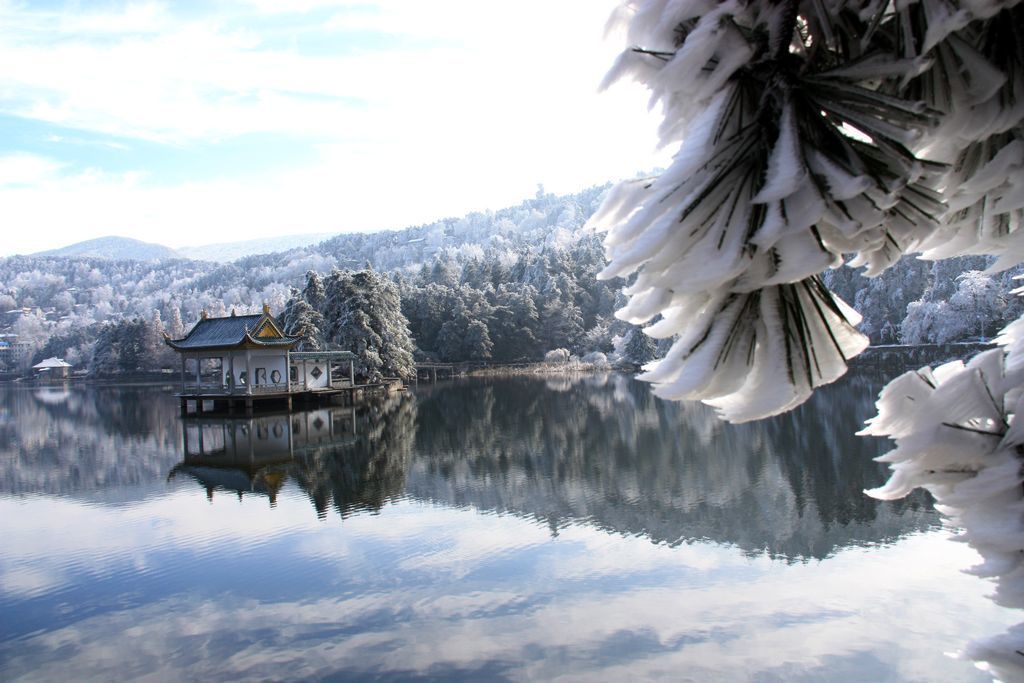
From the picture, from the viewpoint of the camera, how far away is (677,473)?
37.1ft

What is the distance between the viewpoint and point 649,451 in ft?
43.5

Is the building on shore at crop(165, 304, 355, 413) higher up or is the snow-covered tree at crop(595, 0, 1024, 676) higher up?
the snow-covered tree at crop(595, 0, 1024, 676)

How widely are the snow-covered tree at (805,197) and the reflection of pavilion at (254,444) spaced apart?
1081cm

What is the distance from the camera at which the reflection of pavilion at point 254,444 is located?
12102 mm

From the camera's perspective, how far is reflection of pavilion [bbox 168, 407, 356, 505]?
39.7 ft

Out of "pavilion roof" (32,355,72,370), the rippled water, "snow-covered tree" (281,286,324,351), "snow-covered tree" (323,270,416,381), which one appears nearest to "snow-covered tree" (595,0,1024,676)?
the rippled water

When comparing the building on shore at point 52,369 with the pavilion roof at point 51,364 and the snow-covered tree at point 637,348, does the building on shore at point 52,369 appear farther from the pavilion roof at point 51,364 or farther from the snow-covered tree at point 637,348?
the snow-covered tree at point 637,348

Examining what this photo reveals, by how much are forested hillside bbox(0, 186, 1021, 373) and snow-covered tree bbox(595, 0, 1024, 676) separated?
Result: 285 mm

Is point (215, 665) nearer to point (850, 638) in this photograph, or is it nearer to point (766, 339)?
point (850, 638)

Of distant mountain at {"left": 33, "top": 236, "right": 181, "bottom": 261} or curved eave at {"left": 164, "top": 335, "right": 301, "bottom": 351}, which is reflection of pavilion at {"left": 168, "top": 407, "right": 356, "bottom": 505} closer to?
curved eave at {"left": 164, "top": 335, "right": 301, "bottom": 351}

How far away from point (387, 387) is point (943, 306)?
2036cm

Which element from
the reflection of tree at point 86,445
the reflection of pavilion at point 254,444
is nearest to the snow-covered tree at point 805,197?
the reflection of pavilion at point 254,444

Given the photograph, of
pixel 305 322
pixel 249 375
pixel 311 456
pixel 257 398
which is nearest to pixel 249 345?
pixel 249 375

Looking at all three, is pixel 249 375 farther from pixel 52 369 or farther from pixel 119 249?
pixel 119 249
